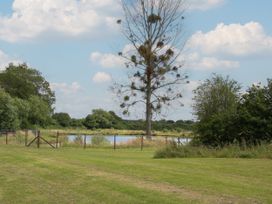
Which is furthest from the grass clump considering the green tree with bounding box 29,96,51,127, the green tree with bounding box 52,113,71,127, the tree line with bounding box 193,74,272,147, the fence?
the green tree with bounding box 52,113,71,127

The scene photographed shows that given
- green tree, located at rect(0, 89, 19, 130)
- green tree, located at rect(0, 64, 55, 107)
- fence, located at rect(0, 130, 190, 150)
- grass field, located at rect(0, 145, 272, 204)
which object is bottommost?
grass field, located at rect(0, 145, 272, 204)

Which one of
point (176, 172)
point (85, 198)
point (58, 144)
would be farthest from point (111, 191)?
point (58, 144)

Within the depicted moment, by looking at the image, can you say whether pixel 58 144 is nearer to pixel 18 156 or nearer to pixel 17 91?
pixel 18 156

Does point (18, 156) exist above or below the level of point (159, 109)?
below

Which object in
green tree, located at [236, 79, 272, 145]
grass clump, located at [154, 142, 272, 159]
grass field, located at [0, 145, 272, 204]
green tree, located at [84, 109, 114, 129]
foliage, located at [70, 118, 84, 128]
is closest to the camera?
grass field, located at [0, 145, 272, 204]

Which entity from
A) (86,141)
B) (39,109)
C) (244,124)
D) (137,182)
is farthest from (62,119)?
(137,182)

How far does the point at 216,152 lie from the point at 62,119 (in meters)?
99.2

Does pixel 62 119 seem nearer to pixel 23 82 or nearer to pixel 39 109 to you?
pixel 23 82

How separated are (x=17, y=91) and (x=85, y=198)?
9700 cm

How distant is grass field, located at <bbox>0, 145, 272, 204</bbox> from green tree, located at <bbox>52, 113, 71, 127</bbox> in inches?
3860

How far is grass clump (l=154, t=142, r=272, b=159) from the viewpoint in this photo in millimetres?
25125

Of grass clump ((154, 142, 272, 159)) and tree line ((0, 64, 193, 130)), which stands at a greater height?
tree line ((0, 64, 193, 130))

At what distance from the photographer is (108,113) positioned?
397ft

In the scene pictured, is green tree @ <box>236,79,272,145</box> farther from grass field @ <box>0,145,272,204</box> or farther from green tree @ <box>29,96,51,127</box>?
green tree @ <box>29,96,51,127</box>
